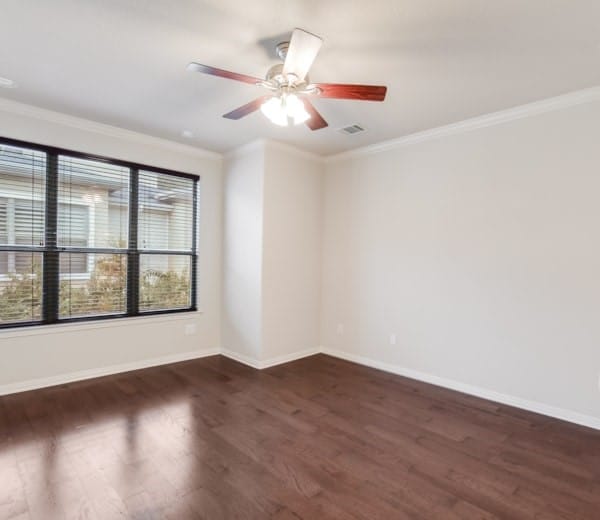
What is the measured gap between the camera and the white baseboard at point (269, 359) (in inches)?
165

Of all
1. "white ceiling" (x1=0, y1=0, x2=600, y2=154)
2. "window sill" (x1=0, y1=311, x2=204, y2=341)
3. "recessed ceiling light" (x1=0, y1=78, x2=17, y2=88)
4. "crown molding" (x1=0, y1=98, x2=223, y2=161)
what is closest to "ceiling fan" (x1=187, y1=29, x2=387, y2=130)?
"white ceiling" (x1=0, y1=0, x2=600, y2=154)

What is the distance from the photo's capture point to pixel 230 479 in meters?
2.11

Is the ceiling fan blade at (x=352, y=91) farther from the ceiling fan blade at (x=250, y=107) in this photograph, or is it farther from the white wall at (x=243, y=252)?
the white wall at (x=243, y=252)

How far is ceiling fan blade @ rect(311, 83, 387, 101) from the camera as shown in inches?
81.2

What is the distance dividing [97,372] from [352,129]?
12.3ft

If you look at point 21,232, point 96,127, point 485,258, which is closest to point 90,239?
point 21,232

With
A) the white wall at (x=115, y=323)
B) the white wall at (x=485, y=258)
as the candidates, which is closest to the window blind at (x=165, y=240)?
the white wall at (x=115, y=323)

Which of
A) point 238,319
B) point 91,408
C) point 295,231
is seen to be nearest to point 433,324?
point 295,231

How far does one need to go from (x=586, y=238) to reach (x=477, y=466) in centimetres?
200

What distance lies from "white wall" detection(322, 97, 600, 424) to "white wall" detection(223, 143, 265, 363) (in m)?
1.16

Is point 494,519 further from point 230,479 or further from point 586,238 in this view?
point 586,238

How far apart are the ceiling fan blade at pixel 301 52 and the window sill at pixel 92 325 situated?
320cm

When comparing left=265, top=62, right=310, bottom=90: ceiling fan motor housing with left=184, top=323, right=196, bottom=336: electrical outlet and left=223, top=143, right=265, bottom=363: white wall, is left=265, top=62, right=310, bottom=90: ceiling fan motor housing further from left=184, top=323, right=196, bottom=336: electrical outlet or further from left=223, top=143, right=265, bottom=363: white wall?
left=184, top=323, right=196, bottom=336: electrical outlet

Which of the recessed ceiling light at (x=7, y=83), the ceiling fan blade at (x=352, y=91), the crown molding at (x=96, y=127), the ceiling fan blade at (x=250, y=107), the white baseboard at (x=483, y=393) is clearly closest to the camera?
the ceiling fan blade at (x=352, y=91)
